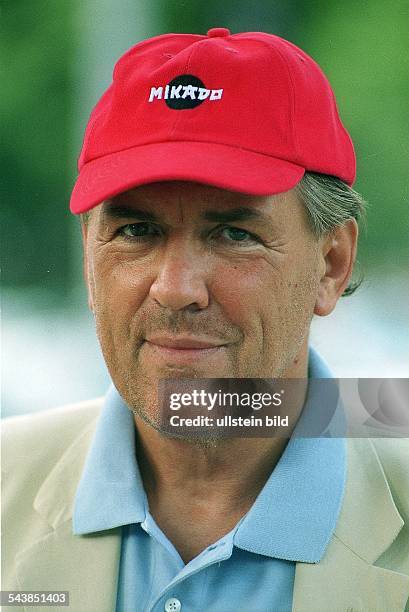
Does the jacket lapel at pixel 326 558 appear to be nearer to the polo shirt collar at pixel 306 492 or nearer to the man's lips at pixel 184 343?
the polo shirt collar at pixel 306 492

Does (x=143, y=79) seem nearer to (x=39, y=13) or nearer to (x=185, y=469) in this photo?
(x=39, y=13)

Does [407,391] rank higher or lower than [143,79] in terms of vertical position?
lower

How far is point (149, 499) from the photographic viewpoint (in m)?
1.30

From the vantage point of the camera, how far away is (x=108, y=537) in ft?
4.04

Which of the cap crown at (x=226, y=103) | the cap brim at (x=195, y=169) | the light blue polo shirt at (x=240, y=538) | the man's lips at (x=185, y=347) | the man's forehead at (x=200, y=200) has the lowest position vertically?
the light blue polo shirt at (x=240, y=538)

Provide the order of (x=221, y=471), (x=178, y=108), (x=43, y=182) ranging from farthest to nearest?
(x=43, y=182) → (x=221, y=471) → (x=178, y=108)

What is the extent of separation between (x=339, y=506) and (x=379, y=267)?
1.46ft

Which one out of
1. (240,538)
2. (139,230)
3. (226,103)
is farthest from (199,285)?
(240,538)

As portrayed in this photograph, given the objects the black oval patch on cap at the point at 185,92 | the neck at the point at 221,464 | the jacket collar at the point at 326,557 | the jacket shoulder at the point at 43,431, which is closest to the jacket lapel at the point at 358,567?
the jacket collar at the point at 326,557

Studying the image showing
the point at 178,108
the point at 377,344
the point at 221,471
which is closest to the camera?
the point at 178,108

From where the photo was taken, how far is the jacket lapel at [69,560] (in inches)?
47.4

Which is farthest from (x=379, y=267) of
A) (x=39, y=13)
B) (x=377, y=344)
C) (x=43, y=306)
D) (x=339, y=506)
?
(x=39, y=13)

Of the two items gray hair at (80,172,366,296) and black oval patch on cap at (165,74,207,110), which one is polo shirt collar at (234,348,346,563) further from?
black oval patch on cap at (165,74,207,110)

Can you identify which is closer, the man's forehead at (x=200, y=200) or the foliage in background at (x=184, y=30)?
the man's forehead at (x=200, y=200)
